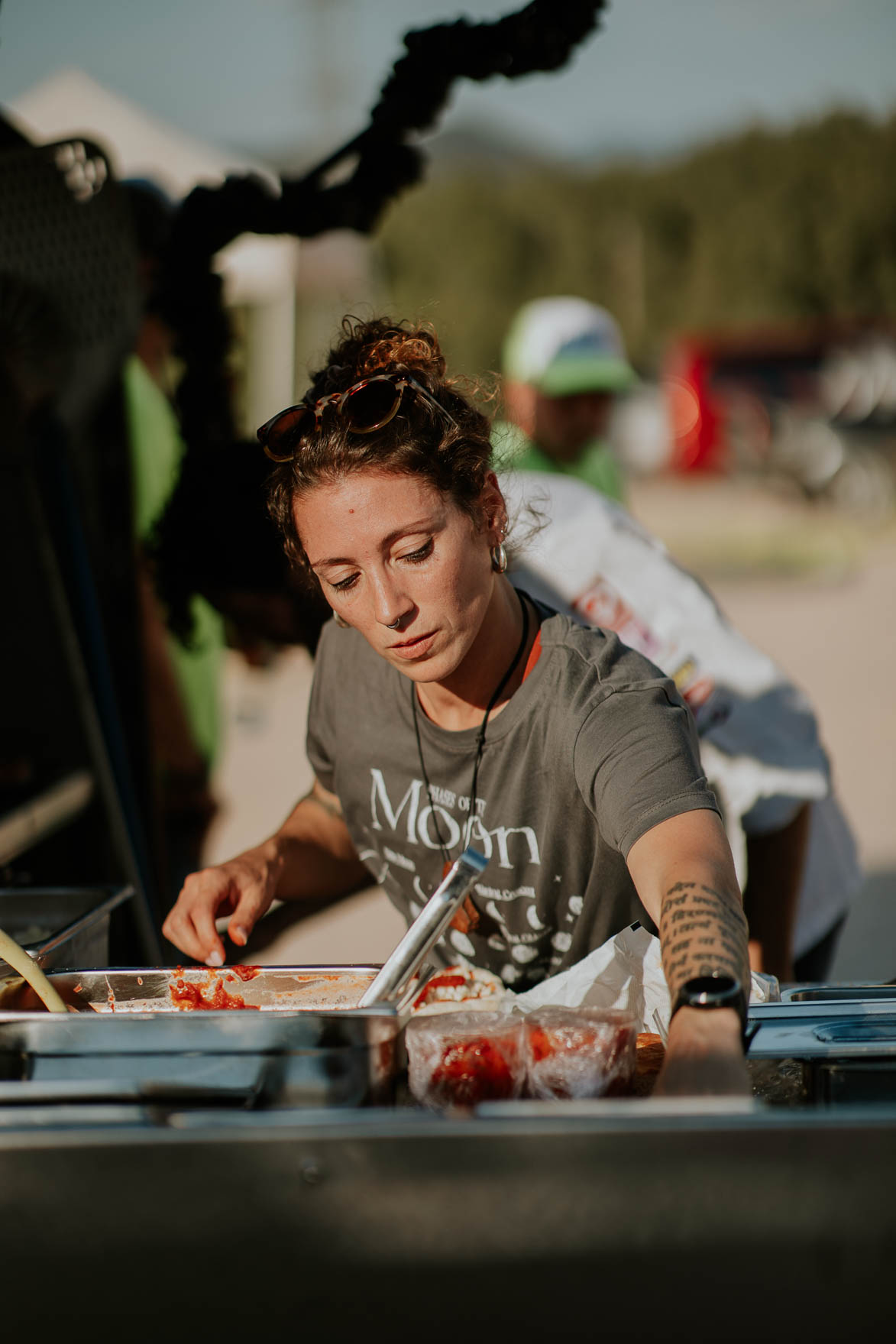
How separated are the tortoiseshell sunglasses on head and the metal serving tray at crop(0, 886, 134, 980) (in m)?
0.63

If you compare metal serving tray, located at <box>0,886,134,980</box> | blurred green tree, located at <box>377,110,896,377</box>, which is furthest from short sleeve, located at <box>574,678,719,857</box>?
blurred green tree, located at <box>377,110,896,377</box>

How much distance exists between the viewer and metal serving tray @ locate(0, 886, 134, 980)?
5.16ft

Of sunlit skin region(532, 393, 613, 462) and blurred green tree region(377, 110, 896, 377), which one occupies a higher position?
blurred green tree region(377, 110, 896, 377)

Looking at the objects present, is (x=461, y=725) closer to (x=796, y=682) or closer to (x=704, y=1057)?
(x=704, y=1057)

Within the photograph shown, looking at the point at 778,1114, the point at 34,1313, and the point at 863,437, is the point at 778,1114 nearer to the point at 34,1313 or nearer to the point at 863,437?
the point at 34,1313

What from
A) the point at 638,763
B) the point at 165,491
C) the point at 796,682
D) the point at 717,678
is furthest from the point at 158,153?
the point at 638,763

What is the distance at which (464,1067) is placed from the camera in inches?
43.5

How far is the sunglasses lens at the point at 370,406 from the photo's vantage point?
1349 millimetres

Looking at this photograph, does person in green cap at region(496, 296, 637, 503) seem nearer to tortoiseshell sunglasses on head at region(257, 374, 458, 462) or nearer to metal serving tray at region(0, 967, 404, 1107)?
tortoiseshell sunglasses on head at region(257, 374, 458, 462)

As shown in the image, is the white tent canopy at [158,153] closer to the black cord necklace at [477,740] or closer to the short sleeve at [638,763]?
the black cord necklace at [477,740]

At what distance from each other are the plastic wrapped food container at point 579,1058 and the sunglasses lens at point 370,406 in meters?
0.64

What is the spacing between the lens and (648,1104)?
0.90 m

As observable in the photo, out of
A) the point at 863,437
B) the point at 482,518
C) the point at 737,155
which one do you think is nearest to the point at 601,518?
the point at 482,518

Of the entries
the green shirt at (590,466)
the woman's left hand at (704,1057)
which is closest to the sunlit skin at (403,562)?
the woman's left hand at (704,1057)
